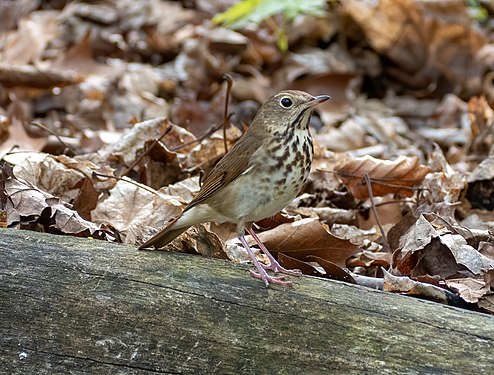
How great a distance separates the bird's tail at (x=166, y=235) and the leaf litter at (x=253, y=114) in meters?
0.13

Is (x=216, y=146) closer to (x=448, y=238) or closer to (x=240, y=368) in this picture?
(x=448, y=238)

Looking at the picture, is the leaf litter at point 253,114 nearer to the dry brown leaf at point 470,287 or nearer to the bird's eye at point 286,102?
the dry brown leaf at point 470,287

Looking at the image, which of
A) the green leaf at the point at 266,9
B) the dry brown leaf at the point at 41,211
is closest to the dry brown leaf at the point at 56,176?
the dry brown leaf at the point at 41,211

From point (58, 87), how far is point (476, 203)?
4.23 meters

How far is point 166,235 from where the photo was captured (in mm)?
3559

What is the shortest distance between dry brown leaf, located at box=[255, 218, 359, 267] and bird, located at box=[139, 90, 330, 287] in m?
0.26

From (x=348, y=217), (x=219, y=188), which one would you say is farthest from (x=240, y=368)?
(x=348, y=217)

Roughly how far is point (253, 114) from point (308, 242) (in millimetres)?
4102

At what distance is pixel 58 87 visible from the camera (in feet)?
25.3

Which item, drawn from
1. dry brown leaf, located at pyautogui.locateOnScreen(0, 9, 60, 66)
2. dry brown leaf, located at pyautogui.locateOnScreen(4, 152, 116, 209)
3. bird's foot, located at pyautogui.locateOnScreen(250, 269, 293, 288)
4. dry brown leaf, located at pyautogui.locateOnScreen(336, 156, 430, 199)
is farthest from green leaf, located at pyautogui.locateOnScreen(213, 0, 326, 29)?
bird's foot, located at pyautogui.locateOnScreen(250, 269, 293, 288)

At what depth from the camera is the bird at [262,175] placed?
3.56 meters

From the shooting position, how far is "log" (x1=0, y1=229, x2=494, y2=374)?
2875mm

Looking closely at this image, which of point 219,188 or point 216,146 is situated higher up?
point 219,188

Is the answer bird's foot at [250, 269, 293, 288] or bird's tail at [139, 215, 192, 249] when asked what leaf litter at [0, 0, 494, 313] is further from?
bird's foot at [250, 269, 293, 288]
